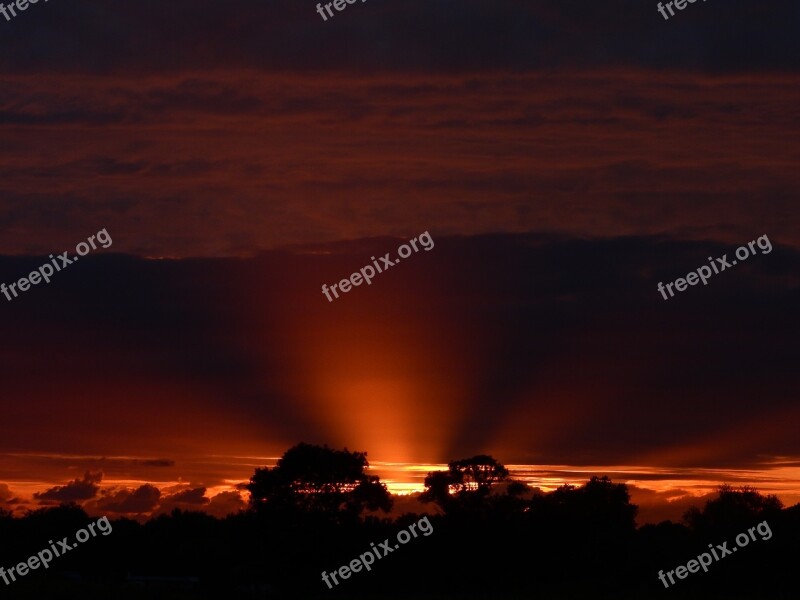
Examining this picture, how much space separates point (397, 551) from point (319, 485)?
13206 mm

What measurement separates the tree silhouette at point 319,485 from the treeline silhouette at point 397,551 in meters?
0.09

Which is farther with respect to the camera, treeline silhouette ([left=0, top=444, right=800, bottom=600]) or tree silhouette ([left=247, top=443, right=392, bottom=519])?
tree silhouette ([left=247, top=443, right=392, bottom=519])

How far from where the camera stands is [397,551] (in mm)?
75312

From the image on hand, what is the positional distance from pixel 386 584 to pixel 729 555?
65.0 ft

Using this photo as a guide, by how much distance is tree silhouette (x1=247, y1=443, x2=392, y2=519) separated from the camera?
281 feet

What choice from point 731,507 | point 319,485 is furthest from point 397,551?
point 731,507

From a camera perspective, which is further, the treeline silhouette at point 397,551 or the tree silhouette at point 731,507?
the tree silhouette at point 731,507

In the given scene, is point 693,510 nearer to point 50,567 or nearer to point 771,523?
point 771,523

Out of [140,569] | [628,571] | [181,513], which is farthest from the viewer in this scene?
[181,513]

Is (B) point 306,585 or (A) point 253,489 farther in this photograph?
(A) point 253,489

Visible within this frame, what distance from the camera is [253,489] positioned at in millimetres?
88875

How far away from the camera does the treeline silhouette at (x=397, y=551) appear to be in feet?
225

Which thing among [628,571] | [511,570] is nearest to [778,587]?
[628,571]

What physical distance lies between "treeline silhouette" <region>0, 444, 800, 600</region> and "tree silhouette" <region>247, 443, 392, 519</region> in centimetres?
9
